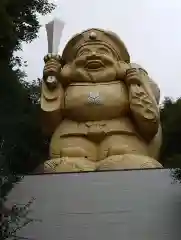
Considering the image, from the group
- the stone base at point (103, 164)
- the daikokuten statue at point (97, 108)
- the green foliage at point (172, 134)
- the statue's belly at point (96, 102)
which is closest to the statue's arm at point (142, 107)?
the daikokuten statue at point (97, 108)

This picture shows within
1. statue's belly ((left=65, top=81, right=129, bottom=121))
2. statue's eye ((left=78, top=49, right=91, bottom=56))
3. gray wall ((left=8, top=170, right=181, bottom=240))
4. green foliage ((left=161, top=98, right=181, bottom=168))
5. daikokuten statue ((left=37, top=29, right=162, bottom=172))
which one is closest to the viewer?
gray wall ((left=8, top=170, right=181, bottom=240))

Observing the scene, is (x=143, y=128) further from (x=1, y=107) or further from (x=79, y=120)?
(x=1, y=107)

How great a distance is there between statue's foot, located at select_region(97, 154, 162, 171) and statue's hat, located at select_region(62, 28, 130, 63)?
157 centimetres

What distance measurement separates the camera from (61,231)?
17.3 feet

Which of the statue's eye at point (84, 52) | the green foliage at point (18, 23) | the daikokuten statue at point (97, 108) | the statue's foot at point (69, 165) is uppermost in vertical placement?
the green foliage at point (18, 23)

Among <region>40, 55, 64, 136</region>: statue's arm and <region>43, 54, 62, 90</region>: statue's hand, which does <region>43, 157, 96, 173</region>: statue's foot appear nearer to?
<region>40, 55, 64, 136</region>: statue's arm

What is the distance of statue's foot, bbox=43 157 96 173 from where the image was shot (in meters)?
6.21

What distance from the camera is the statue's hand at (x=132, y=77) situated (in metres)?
6.87

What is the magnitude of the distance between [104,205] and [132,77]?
1.96 metres

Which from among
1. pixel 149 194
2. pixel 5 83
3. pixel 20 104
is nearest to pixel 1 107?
pixel 5 83

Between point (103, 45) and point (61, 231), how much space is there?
8.96 ft

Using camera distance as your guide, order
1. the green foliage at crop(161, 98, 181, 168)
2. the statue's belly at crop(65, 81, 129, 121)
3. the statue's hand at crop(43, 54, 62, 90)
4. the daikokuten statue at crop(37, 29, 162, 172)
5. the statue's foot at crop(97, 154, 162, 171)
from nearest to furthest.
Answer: the statue's foot at crop(97, 154, 162, 171) < the daikokuten statue at crop(37, 29, 162, 172) < the statue's belly at crop(65, 81, 129, 121) < the statue's hand at crop(43, 54, 62, 90) < the green foliage at crop(161, 98, 181, 168)

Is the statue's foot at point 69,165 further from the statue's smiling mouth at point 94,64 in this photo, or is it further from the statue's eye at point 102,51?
the statue's eye at point 102,51

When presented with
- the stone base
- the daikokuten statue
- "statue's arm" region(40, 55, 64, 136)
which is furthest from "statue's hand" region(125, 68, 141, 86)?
the stone base
